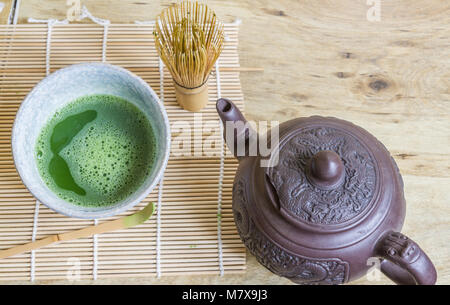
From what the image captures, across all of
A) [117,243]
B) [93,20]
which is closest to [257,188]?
[117,243]

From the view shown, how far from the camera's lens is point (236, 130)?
0.78 metres

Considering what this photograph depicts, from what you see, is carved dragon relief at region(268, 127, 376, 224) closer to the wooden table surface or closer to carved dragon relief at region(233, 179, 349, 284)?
carved dragon relief at region(233, 179, 349, 284)

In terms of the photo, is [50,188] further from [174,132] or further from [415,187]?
[415,187]

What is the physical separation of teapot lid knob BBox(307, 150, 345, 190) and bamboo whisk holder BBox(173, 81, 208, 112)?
34 centimetres

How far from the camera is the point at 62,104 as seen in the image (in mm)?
853

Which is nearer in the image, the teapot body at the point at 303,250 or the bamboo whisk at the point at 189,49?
the teapot body at the point at 303,250

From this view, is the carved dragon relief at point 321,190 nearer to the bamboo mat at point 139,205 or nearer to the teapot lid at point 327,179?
the teapot lid at point 327,179

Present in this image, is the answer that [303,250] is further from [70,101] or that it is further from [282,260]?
[70,101]

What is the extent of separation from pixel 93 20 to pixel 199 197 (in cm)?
50

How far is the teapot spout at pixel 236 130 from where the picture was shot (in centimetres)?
76

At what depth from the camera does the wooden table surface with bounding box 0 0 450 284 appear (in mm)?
973

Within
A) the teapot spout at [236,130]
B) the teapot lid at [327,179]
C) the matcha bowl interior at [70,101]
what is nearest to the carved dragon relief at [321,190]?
the teapot lid at [327,179]

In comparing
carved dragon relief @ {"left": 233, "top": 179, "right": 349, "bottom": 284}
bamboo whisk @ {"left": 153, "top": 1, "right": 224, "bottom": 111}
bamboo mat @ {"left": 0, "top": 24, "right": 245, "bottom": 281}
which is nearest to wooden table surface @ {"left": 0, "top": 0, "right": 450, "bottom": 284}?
bamboo mat @ {"left": 0, "top": 24, "right": 245, "bottom": 281}

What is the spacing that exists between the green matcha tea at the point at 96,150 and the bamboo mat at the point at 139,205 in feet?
0.35
